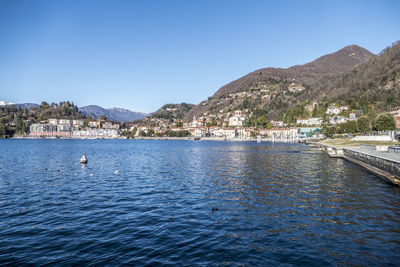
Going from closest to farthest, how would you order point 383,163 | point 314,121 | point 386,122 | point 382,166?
1. point 383,163
2. point 382,166
3. point 386,122
4. point 314,121

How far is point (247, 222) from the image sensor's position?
525 inches

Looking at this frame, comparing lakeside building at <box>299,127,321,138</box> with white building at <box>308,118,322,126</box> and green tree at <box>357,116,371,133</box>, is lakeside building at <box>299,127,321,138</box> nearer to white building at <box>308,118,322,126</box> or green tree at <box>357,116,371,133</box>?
white building at <box>308,118,322,126</box>

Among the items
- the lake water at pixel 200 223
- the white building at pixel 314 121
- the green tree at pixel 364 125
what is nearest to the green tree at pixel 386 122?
the green tree at pixel 364 125

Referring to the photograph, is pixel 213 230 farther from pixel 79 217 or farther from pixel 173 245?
pixel 79 217

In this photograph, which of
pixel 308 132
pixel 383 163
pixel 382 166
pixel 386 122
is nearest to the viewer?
pixel 383 163

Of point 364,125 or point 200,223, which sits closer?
point 200,223

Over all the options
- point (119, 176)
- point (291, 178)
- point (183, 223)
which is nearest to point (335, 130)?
point (291, 178)

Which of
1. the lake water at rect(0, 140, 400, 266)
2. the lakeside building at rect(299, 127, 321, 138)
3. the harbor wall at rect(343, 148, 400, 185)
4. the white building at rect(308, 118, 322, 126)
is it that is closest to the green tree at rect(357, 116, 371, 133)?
the lakeside building at rect(299, 127, 321, 138)

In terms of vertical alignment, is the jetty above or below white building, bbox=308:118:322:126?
below

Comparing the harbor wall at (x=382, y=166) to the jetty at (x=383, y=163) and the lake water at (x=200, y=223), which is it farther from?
the lake water at (x=200, y=223)

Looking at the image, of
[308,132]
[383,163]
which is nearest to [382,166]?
[383,163]

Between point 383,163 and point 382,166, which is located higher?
point 383,163

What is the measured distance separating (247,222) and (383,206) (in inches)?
346

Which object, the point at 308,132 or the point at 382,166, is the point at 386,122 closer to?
the point at 382,166
